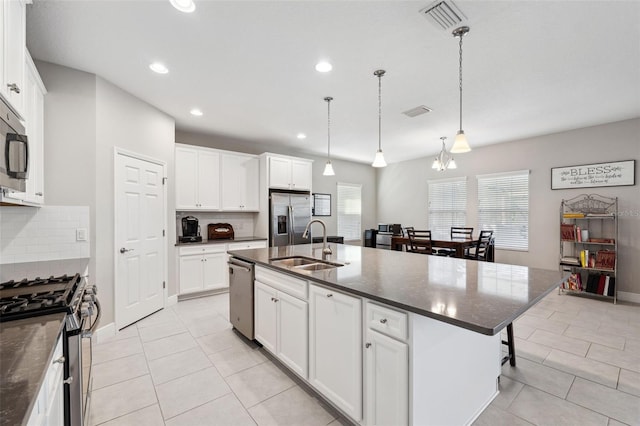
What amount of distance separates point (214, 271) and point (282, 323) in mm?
2592

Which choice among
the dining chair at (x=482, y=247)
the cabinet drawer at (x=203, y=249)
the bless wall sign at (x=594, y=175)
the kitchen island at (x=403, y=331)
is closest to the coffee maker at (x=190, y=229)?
the cabinet drawer at (x=203, y=249)

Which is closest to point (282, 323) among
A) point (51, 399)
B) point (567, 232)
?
point (51, 399)

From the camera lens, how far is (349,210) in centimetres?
721

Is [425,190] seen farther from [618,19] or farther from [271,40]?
[271,40]

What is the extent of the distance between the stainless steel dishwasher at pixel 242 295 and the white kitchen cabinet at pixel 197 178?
6.34 ft

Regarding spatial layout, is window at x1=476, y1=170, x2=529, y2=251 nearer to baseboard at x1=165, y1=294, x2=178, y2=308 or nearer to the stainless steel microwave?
baseboard at x1=165, y1=294, x2=178, y2=308

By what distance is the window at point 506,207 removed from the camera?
516 cm

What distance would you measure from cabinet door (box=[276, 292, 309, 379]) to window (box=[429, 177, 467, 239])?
198 inches

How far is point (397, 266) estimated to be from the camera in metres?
2.21

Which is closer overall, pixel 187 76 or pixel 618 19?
pixel 618 19

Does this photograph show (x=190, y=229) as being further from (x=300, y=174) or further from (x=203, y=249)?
(x=300, y=174)

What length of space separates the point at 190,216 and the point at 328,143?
2815mm

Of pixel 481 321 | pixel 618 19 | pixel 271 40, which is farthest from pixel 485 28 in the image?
pixel 481 321

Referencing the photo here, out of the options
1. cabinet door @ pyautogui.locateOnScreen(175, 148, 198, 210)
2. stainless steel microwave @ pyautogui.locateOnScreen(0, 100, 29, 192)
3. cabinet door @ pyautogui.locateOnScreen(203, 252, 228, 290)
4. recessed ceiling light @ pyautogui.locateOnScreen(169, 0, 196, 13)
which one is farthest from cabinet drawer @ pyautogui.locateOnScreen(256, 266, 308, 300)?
cabinet door @ pyautogui.locateOnScreen(175, 148, 198, 210)
